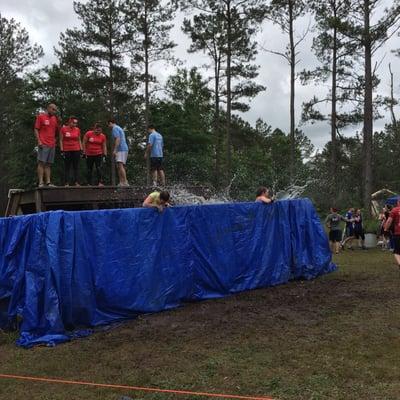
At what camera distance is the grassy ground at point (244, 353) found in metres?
4.77

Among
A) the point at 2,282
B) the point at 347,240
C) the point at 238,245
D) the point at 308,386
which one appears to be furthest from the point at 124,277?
the point at 347,240

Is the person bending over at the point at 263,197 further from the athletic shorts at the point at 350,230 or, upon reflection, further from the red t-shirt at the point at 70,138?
the athletic shorts at the point at 350,230

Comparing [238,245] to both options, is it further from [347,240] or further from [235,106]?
[235,106]

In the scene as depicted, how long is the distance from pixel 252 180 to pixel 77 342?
33.1m

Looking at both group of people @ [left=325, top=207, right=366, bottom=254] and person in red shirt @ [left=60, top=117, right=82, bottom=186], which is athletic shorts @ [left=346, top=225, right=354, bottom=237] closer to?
group of people @ [left=325, top=207, right=366, bottom=254]

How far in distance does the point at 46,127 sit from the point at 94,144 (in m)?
1.43

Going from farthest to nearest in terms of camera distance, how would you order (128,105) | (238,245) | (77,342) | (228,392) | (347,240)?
(128,105) < (347,240) < (238,245) < (77,342) < (228,392)

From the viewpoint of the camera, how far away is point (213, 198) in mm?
12797

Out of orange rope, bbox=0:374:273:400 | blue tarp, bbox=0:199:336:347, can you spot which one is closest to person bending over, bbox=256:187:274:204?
blue tarp, bbox=0:199:336:347

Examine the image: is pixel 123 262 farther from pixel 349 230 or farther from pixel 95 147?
pixel 349 230

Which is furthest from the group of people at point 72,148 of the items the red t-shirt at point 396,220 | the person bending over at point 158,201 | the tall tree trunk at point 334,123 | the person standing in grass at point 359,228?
the tall tree trunk at point 334,123

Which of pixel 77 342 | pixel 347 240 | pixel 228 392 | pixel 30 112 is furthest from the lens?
pixel 30 112

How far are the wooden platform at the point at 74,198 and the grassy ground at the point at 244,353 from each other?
2939 mm

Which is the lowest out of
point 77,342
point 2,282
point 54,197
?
point 77,342
